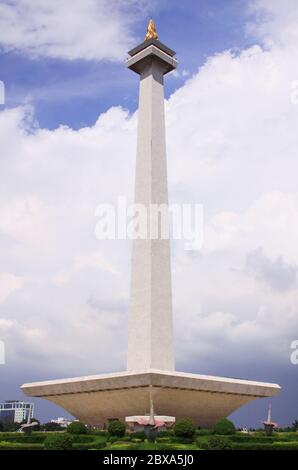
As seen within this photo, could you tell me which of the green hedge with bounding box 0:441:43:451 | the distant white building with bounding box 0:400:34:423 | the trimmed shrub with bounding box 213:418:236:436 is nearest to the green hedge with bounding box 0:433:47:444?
the green hedge with bounding box 0:441:43:451

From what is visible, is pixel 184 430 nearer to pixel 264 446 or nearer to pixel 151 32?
pixel 264 446

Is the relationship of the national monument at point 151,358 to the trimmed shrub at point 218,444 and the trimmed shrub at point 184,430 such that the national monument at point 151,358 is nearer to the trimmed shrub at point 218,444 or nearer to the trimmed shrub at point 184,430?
the trimmed shrub at point 184,430

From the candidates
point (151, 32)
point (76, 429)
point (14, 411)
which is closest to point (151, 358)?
point (76, 429)

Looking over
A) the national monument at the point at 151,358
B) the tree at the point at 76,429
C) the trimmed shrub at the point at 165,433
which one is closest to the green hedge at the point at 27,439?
the tree at the point at 76,429

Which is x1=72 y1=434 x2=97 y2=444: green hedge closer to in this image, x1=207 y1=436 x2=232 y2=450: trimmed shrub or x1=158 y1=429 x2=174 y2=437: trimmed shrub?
x1=158 y1=429 x2=174 y2=437: trimmed shrub

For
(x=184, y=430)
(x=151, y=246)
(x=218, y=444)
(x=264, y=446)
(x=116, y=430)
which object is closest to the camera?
(x=218, y=444)
